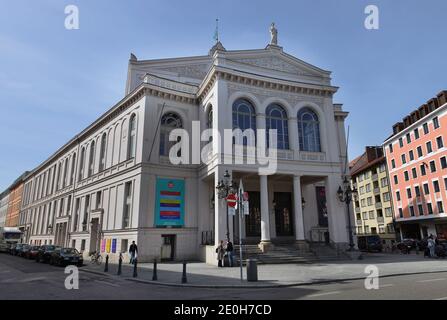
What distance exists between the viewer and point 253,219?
2677cm

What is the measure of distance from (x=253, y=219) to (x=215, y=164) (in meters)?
7.23

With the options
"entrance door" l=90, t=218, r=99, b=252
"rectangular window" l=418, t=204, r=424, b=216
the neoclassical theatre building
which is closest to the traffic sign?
the neoclassical theatre building

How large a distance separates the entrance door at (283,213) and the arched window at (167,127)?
10.0 meters

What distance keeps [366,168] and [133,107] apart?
47.2m

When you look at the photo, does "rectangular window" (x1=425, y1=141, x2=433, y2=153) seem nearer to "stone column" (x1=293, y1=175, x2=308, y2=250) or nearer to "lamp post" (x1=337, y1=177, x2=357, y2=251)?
"lamp post" (x1=337, y1=177, x2=357, y2=251)

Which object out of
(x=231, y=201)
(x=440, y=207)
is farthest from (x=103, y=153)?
(x=440, y=207)

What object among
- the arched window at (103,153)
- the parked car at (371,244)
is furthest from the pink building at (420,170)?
the arched window at (103,153)

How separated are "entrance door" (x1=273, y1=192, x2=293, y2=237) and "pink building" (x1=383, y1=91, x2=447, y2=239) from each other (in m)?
24.2

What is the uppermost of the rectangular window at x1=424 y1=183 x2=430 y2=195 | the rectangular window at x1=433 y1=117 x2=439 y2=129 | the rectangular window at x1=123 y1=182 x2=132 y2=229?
the rectangular window at x1=433 y1=117 x2=439 y2=129

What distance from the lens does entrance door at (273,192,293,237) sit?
1075 inches

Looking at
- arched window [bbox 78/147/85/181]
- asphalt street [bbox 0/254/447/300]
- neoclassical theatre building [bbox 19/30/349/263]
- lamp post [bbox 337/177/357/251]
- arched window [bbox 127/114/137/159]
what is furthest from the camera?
arched window [bbox 78/147/85/181]

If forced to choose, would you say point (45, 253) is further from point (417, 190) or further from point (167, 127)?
point (417, 190)
